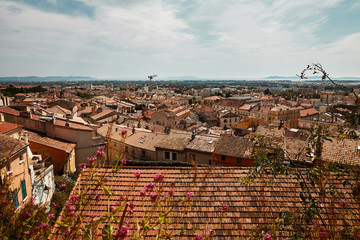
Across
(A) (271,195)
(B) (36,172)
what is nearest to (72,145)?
(B) (36,172)

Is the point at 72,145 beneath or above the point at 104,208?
beneath

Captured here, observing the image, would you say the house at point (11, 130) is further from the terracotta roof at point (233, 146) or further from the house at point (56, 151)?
the terracotta roof at point (233, 146)

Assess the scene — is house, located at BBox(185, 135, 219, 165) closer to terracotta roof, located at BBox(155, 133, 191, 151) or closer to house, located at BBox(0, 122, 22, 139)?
terracotta roof, located at BBox(155, 133, 191, 151)

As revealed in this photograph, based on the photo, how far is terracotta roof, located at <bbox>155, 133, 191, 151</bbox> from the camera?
22.2 metres

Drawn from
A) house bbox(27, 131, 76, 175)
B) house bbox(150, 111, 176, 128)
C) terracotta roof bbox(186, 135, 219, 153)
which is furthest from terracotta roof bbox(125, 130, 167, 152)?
house bbox(150, 111, 176, 128)

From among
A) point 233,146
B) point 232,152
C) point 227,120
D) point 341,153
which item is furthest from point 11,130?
point 227,120

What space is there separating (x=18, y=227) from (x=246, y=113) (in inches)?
2820

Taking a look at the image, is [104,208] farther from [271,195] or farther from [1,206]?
[271,195]

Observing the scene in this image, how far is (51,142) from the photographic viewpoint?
18.1 metres

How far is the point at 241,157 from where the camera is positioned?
19.5 meters

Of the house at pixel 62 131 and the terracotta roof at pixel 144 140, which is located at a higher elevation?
the house at pixel 62 131

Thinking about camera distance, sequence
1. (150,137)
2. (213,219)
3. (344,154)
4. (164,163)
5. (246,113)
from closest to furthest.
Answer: (213,219) → (344,154) → (164,163) → (150,137) → (246,113)

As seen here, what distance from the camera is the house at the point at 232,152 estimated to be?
1978 cm

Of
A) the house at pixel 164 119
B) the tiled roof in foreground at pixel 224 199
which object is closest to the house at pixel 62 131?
the tiled roof in foreground at pixel 224 199
